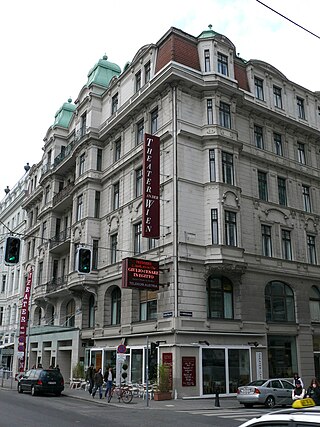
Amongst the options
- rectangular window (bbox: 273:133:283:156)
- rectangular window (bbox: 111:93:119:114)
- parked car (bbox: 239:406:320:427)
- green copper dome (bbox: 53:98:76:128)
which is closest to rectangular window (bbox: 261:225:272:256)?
rectangular window (bbox: 273:133:283:156)

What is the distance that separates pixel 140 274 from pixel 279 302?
10.3 metres

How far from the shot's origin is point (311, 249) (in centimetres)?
3522

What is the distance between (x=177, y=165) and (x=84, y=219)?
10.8 metres

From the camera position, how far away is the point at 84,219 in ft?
121

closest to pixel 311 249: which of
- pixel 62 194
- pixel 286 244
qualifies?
pixel 286 244

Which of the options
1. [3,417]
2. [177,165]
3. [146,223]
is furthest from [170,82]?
[3,417]

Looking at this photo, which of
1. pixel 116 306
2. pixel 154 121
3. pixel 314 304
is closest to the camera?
pixel 154 121

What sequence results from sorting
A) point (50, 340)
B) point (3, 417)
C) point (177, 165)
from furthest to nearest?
1. point (50, 340)
2. point (177, 165)
3. point (3, 417)

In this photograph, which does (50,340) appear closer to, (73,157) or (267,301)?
(73,157)

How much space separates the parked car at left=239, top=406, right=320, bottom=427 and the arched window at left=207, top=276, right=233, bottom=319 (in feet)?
78.3

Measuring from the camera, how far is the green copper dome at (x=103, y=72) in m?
42.3

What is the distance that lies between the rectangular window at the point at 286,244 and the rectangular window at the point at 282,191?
7.22 ft

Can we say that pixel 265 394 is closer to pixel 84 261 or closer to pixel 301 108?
pixel 84 261

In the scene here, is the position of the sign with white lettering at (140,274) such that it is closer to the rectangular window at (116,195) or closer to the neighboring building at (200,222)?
the neighboring building at (200,222)
